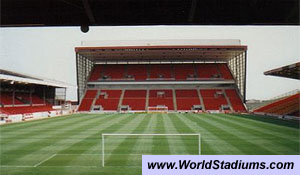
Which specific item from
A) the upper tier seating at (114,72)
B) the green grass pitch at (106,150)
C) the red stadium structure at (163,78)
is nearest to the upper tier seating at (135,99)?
the red stadium structure at (163,78)

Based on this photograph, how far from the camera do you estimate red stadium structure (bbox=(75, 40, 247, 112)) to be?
39.1m

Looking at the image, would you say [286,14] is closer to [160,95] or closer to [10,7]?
[10,7]

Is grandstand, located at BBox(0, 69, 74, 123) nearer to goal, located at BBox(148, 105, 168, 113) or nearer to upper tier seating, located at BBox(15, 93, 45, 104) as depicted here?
upper tier seating, located at BBox(15, 93, 45, 104)

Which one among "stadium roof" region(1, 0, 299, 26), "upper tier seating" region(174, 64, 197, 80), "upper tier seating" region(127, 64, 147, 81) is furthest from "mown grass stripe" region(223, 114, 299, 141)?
"upper tier seating" region(127, 64, 147, 81)

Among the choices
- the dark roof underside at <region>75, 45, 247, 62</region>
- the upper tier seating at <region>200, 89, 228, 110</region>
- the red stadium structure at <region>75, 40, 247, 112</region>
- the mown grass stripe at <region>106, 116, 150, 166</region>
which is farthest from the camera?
the red stadium structure at <region>75, 40, 247, 112</region>

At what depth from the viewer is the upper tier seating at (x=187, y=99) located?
39156 millimetres

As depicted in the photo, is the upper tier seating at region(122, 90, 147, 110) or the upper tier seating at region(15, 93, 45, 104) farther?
the upper tier seating at region(122, 90, 147, 110)

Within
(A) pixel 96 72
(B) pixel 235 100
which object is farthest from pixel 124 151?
(A) pixel 96 72

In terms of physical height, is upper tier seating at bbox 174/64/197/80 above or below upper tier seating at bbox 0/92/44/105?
above

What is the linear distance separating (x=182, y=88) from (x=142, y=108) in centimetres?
1107

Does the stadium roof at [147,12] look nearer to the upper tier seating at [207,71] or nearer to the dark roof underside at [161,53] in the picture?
the dark roof underside at [161,53]

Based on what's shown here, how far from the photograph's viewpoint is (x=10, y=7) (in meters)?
2.92

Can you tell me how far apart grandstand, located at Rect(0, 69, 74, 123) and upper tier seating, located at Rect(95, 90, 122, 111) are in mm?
7695

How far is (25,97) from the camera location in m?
33.5
